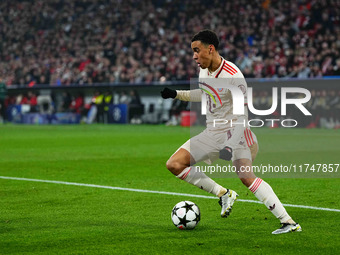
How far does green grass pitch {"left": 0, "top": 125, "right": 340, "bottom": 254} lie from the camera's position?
5594 millimetres

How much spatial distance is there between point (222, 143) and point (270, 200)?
2.94 feet

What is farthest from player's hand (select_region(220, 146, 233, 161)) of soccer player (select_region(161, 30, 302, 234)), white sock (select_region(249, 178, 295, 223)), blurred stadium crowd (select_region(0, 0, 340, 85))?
blurred stadium crowd (select_region(0, 0, 340, 85))

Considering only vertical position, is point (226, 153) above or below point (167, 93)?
below

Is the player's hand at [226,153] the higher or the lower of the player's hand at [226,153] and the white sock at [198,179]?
the higher

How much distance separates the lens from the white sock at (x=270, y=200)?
612cm

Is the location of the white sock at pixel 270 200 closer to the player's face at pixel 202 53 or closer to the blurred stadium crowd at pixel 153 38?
the player's face at pixel 202 53

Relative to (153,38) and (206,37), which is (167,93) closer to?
(206,37)

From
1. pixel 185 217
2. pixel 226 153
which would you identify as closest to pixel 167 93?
pixel 226 153

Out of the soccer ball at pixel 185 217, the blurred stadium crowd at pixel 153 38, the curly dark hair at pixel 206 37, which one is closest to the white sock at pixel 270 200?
the soccer ball at pixel 185 217

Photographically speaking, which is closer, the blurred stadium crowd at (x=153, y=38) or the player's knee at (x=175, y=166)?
the player's knee at (x=175, y=166)

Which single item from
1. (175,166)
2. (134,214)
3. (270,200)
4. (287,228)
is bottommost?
(134,214)

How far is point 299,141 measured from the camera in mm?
19562

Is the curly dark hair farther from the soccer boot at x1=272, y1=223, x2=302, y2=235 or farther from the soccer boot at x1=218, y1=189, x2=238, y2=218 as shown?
the soccer boot at x1=272, y1=223, x2=302, y2=235

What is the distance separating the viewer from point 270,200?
614 centimetres
